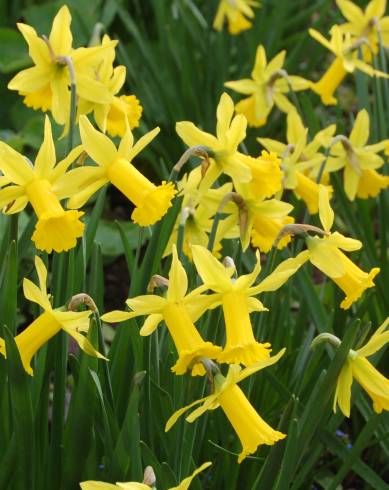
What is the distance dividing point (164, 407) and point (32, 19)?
9.16 ft

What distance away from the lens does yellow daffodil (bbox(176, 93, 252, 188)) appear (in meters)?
1.95

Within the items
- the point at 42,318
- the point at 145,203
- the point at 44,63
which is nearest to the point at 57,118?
the point at 44,63

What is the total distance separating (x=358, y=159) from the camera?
276 cm

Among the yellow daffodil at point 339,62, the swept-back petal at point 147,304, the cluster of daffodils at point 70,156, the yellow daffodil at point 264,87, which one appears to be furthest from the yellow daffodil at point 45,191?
the yellow daffodil at point 339,62

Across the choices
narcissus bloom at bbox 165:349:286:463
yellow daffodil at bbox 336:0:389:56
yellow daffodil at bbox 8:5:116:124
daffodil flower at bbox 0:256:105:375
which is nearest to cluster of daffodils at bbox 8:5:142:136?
yellow daffodil at bbox 8:5:116:124

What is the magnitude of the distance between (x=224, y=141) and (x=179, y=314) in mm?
450

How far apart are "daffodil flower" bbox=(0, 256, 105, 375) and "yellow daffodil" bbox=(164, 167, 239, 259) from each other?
410mm

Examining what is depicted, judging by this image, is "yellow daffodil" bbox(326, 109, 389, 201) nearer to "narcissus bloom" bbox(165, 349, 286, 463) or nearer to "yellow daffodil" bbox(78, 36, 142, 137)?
"yellow daffodil" bbox(78, 36, 142, 137)

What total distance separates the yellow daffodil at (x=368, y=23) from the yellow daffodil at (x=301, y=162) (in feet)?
2.31

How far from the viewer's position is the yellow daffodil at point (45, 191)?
69.4 inches

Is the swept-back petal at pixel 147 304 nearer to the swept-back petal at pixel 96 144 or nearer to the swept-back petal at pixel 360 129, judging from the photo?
the swept-back petal at pixel 96 144

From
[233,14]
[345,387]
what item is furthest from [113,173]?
[233,14]

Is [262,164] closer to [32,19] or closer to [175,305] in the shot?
[175,305]

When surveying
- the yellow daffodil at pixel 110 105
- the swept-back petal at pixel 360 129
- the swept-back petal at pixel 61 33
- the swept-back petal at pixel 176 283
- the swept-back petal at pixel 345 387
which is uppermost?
the swept-back petal at pixel 61 33
